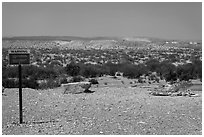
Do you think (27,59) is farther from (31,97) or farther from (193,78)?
(193,78)

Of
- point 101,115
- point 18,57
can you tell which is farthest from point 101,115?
point 18,57

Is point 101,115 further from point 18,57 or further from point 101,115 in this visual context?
point 18,57

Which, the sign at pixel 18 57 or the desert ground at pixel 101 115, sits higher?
the sign at pixel 18 57

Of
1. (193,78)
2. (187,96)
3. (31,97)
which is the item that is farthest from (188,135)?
(193,78)

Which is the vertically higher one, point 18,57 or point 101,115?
point 18,57

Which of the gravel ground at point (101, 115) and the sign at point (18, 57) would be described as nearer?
the gravel ground at point (101, 115)

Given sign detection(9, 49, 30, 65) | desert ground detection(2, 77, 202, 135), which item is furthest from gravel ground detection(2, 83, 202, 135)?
sign detection(9, 49, 30, 65)

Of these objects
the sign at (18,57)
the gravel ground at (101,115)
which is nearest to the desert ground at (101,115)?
the gravel ground at (101,115)

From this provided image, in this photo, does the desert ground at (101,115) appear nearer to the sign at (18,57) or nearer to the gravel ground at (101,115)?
the gravel ground at (101,115)
